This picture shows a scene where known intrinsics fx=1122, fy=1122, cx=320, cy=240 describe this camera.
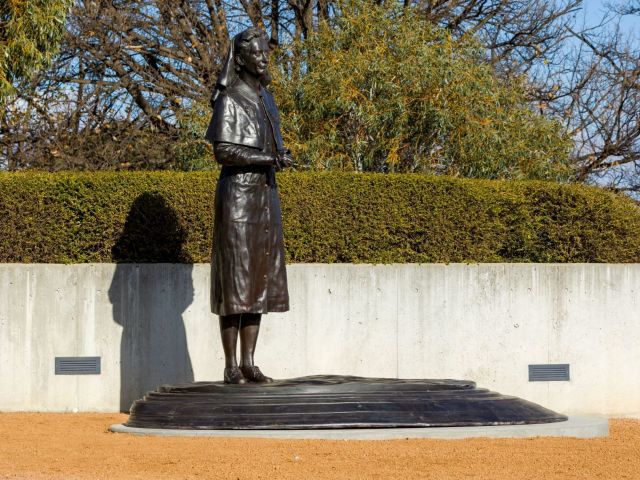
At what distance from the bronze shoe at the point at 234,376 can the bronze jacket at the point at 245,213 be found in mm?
496

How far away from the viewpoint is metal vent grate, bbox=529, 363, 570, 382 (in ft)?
42.2

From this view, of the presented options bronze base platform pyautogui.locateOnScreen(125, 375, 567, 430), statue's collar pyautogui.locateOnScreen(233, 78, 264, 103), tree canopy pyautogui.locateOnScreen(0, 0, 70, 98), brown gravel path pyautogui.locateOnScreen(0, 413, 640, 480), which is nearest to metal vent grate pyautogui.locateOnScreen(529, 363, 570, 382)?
bronze base platform pyautogui.locateOnScreen(125, 375, 567, 430)

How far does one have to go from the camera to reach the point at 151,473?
7.33 meters

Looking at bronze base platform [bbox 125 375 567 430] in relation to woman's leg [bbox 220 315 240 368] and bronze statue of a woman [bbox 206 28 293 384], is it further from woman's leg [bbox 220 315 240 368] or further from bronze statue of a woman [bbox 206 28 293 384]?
bronze statue of a woman [bbox 206 28 293 384]

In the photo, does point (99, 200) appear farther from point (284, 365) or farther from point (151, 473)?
point (151, 473)

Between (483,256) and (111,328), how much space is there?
14.3ft

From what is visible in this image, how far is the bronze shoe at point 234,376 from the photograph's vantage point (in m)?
9.45

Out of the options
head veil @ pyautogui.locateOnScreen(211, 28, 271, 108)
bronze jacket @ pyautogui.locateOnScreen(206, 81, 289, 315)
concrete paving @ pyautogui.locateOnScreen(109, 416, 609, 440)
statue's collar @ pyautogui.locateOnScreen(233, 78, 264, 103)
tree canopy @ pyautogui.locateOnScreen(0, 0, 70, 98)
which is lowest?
concrete paving @ pyautogui.locateOnScreen(109, 416, 609, 440)

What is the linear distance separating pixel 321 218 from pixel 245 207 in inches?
130

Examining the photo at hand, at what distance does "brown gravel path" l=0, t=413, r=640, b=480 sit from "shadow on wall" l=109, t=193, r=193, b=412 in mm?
3110

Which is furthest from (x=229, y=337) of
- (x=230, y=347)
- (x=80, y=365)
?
(x=80, y=365)

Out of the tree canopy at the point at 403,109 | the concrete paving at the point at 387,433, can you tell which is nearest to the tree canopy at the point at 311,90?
the tree canopy at the point at 403,109

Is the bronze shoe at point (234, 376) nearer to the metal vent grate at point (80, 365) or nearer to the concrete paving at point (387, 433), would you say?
the concrete paving at point (387, 433)

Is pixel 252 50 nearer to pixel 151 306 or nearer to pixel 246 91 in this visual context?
pixel 246 91
